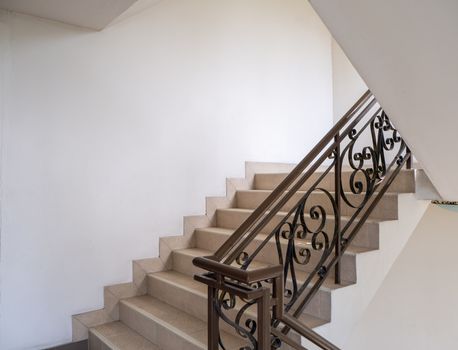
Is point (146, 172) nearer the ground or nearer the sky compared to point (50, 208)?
nearer the sky

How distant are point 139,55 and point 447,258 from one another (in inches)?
131

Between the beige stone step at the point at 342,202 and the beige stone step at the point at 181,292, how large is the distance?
0.84 m

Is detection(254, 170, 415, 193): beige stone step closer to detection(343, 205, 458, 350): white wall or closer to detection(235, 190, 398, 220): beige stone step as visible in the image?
detection(235, 190, 398, 220): beige stone step

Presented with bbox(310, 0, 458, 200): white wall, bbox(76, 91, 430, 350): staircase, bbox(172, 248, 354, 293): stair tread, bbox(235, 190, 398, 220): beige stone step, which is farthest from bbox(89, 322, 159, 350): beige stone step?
bbox(310, 0, 458, 200): white wall

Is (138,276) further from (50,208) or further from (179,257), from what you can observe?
(50,208)

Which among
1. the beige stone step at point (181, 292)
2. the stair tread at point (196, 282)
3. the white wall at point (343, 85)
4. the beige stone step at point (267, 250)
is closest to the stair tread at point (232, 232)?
the beige stone step at point (267, 250)

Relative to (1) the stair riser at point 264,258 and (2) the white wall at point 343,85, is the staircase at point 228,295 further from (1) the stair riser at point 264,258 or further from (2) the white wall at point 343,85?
(2) the white wall at point 343,85

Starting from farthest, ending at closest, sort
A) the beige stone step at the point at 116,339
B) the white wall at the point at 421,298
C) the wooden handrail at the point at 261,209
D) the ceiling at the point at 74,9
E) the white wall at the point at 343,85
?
the white wall at the point at 343,85 → the white wall at the point at 421,298 → the beige stone step at the point at 116,339 → the ceiling at the point at 74,9 → the wooden handrail at the point at 261,209

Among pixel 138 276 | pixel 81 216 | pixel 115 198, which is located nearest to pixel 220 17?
pixel 115 198

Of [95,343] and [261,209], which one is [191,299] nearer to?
[95,343]

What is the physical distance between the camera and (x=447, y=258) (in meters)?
3.60

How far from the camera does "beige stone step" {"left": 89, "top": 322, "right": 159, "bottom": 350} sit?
270 cm

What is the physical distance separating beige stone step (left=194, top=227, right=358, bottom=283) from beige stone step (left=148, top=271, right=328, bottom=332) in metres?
0.32

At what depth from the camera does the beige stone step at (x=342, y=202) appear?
2.65m
